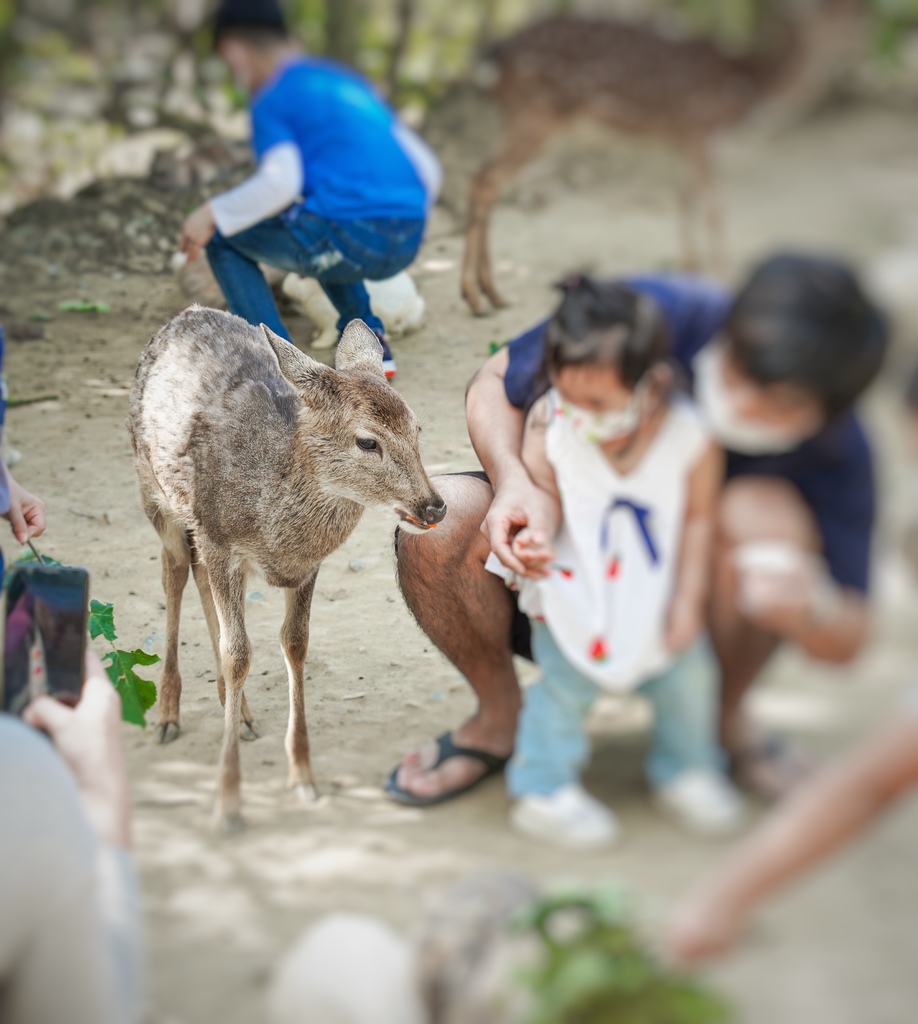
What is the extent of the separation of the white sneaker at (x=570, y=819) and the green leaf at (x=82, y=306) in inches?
199

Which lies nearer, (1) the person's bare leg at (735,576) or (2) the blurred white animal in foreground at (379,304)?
(1) the person's bare leg at (735,576)

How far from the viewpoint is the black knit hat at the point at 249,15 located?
3025 millimetres

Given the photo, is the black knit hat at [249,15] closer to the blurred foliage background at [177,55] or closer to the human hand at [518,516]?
the blurred foliage background at [177,55]

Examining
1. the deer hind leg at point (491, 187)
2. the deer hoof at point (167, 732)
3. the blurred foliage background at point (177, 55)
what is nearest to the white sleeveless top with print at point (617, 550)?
the blurred foliage background at point (177, 55)

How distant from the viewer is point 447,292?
502cm

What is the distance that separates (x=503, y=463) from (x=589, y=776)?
31.7 inches

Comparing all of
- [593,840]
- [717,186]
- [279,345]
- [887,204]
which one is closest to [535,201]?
[279,345]

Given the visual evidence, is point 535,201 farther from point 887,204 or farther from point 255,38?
point 887,204

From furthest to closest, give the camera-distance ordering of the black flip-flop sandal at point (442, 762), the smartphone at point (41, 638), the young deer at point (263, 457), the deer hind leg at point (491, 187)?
the deer hind leg at point (491, 187) → the young deer at point (263, 457) → the smartphone at point (41, 638) → the black flip-flop sandal at point (442, 762)

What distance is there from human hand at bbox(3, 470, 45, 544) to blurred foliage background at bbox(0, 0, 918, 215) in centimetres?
141

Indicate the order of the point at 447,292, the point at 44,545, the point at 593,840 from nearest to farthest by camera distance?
the point at 593,840
the point at 44,545
the point at 447,292

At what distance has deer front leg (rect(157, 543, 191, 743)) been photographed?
11.7ft

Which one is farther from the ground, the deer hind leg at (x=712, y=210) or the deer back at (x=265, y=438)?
the deer hind leg at (x=712, y=210)

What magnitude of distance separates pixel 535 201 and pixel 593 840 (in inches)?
91.0
